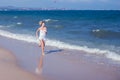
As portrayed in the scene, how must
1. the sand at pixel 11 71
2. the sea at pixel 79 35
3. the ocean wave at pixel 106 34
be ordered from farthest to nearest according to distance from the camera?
the ocean wave at pixel 106 34 → the sea at pixel 79 35 → the sand at pixel 11 71

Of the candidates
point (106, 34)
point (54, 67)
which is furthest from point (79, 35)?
point (54, 67)

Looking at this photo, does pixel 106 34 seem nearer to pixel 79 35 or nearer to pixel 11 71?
pixel 79 35

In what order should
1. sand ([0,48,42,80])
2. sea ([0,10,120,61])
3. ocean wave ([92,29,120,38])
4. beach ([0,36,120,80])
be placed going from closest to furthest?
sand ([0,48,42,80]) < beach ([0,36,120,80]) < sea ([0,10,120,61]) < ocean wave ([92,29,120,38])

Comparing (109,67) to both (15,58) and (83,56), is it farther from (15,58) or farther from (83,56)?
(15,58)

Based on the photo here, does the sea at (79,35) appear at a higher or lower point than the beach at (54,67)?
lower

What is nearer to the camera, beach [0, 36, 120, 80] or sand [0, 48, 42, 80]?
sand [0, 48, 42, 80]

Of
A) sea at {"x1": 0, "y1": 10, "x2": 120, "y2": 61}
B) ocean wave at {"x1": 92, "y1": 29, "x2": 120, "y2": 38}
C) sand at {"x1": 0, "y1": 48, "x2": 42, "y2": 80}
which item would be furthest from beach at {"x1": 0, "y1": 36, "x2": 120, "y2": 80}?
ocean wave at {"x1": 92, "y1": 29, "x2": 120, "y2": 38}

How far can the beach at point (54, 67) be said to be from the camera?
10.1 meters

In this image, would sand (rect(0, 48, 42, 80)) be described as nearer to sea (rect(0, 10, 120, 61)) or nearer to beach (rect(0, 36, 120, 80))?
beach (rect(0, 36, 120, 80))

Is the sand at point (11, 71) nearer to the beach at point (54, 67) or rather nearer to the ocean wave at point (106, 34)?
the beach at point (54, 67)

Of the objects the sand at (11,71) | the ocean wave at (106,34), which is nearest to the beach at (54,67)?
the sand at (11,71)

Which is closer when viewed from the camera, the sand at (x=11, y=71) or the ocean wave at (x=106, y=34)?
the sand at (x=11, y=71)

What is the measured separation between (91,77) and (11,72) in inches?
98.9

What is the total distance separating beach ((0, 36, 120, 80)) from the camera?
10.1 m
